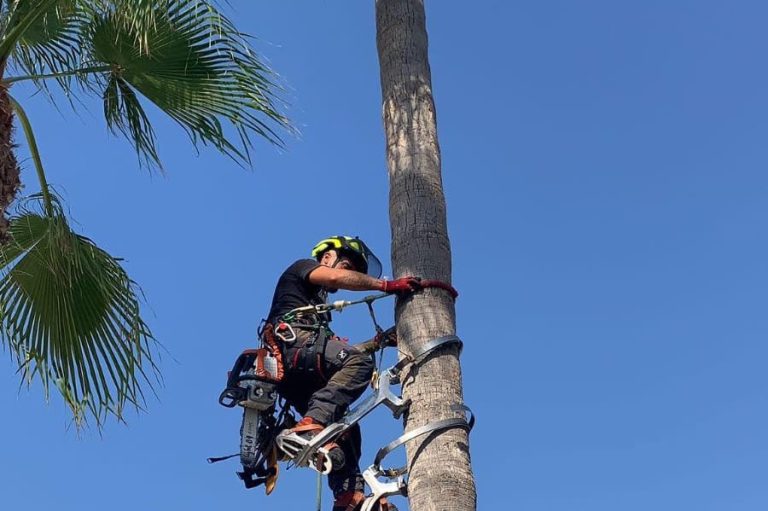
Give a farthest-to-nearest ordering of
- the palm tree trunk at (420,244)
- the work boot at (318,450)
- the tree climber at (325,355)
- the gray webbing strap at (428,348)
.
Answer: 1. the tree climber at (325,355)
2. the work boot at (318,450)
3. the gray webbing strap at (428,348)
4. the palm tree trunk at (420,244)

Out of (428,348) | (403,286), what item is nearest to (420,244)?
(403,286)

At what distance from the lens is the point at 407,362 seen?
17.4 feet

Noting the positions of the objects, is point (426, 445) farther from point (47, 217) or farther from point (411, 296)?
point (47, 217)

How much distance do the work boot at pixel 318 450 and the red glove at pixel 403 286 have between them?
2.92 ft

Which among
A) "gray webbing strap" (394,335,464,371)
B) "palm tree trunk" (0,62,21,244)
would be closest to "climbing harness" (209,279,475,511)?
"gray webbing strap" (394,335,464,371)

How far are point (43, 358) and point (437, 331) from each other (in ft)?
8.64

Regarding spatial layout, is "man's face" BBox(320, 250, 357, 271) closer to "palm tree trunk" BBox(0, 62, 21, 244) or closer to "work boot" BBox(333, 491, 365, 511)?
"work boot" BBox(333, 491, 365, 511)

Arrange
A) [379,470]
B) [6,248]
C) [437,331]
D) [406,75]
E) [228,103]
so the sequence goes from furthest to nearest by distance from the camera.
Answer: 1. [228,103]
2. [6,248]
3. [406,75]
4. [379,470]
5. [437,331]

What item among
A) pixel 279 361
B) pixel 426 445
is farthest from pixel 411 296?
pixel 279 361

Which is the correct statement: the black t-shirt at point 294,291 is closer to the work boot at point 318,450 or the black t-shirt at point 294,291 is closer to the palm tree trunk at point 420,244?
the work boot at point 318,450

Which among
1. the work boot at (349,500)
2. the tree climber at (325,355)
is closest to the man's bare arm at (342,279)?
the tree climber at (325,355)

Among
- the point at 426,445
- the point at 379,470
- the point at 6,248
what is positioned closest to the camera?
the point at 426,445

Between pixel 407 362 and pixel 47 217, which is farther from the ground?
pixel 47 217

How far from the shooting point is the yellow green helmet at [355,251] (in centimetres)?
679
